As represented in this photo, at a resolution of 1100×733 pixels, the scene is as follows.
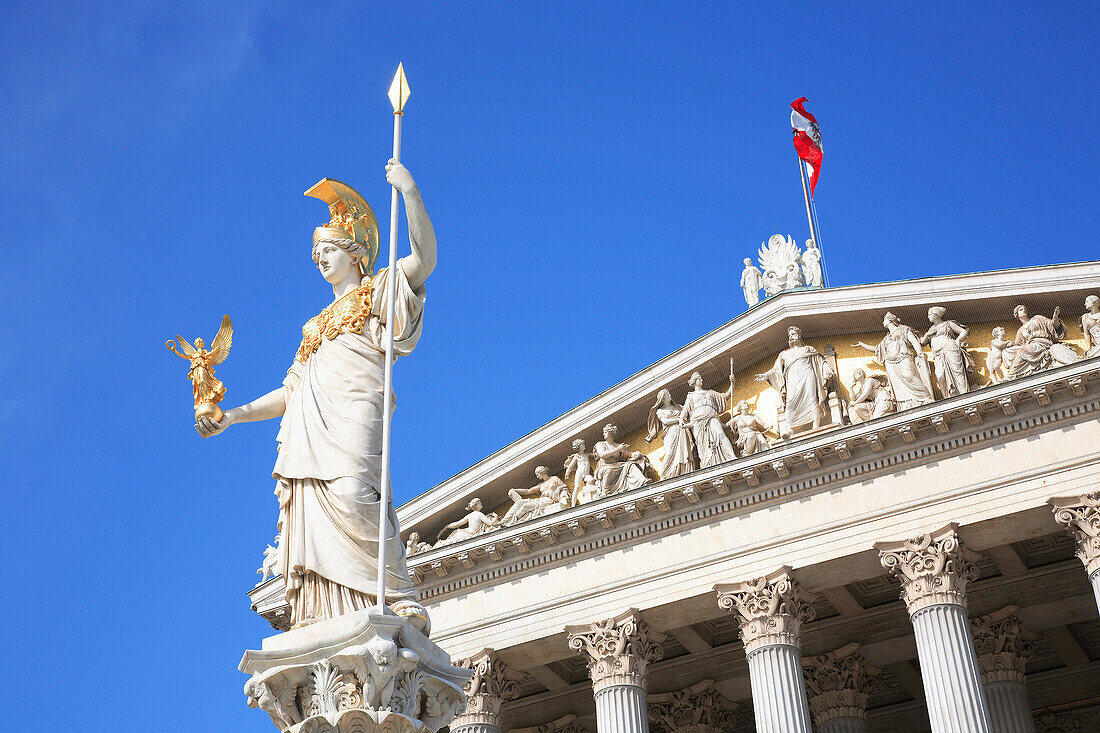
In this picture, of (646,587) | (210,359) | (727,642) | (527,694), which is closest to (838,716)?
(727,642)

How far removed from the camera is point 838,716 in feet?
92.4

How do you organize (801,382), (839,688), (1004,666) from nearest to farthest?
1. (1004,666)
2. (801,382)
3. (839,688)

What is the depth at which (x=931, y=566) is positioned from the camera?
24438mm

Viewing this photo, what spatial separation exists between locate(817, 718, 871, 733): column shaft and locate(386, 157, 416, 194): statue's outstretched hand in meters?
23.2

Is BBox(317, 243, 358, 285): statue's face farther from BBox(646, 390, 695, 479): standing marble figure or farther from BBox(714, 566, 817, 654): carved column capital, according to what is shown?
A: BBox(646, 390, 695, 479): standing marble figure

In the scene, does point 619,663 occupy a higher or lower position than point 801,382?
lower

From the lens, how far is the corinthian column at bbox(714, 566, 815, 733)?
951 inches

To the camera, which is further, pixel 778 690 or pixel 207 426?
pixel 778 690

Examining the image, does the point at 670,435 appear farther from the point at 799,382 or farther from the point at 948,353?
the point at 948,353

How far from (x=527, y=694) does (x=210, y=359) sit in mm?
→ 25092

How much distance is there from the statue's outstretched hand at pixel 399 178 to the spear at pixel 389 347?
0.26 ft

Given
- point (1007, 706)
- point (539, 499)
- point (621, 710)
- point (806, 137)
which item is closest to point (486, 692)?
point (621, 710)

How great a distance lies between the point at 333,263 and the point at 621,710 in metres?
19.5

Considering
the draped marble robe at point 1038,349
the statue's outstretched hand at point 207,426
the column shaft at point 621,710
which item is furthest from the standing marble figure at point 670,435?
the statue's outstretched hand at point 207,426
